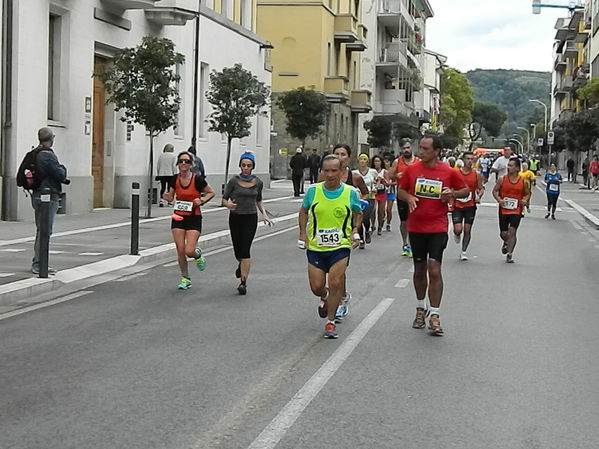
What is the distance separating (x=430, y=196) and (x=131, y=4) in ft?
58.2

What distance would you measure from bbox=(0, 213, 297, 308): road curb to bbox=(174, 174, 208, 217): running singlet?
1.65m

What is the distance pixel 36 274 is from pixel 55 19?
1178 centimetres

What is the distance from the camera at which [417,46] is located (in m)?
82.7

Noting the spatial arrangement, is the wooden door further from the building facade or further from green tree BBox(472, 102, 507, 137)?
green tree BBox(472, 102, 507, 137)

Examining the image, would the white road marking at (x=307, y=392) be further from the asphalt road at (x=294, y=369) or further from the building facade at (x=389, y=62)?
the building facade at (x=389, y=62)

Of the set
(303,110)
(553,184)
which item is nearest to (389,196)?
(553,184)

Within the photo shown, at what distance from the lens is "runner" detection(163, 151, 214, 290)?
42.2 feet

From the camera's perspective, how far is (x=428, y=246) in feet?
32.7

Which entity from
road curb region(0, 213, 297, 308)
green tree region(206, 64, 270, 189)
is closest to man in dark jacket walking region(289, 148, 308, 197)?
green tree region(206, 64, 270, 189)

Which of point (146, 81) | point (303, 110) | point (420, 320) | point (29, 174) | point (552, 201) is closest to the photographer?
point (420, 320)

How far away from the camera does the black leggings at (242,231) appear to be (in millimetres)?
12773

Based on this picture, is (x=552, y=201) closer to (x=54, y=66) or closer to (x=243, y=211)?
(x=54, y=66)

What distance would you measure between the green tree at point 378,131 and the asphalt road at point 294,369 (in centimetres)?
4752

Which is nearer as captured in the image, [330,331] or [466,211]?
[330,331]
